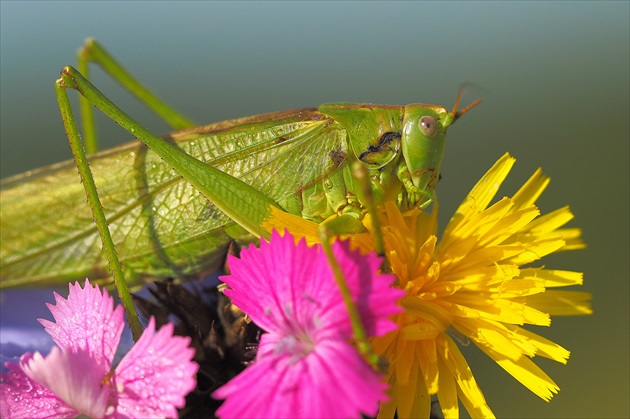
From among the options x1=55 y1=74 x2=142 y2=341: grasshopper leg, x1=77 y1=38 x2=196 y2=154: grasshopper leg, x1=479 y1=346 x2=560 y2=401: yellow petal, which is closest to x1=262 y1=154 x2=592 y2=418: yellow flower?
x1=479 y1=346 x2=560 y2=401: yellow petal

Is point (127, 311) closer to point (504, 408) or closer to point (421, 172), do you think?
point (421, 172)

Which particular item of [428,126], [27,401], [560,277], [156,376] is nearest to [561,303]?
[560,277]

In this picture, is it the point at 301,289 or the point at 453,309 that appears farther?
the point at 453,309

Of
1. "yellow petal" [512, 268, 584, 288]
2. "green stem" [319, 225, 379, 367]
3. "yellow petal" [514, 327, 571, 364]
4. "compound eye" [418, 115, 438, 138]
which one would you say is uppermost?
"compound eye" [418, 115, 438, 138]

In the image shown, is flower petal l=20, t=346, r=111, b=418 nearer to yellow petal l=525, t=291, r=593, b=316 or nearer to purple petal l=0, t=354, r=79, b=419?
purple petal l=0, t=354, r=79, b=419

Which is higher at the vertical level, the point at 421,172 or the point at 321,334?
the point at 421,172

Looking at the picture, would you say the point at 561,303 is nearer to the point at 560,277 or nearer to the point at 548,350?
the point at 560,277

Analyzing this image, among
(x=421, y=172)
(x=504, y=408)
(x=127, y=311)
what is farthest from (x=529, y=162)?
(x=127, y=311)
